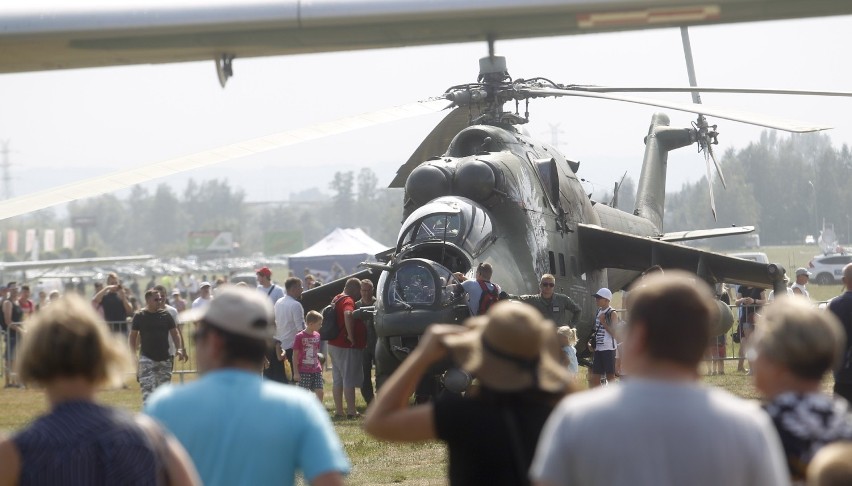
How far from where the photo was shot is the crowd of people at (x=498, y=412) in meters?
3.44

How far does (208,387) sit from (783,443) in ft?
6.05

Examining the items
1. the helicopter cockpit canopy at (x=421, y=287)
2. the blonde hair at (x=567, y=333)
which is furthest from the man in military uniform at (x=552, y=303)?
the blonde hair at (x=567, y=333)

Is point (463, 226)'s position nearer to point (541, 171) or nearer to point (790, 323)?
point (541, 171)

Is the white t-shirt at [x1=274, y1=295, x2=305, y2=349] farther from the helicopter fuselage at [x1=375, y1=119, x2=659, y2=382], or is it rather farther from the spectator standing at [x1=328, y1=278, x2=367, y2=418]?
the helicopter fuselage at [x1=375, y1=119, x2=659, y2=382]

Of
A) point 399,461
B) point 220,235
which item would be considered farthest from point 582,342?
point 220,235

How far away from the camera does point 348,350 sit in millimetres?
16875

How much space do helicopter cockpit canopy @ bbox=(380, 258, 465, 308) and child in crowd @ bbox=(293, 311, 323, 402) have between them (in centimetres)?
312

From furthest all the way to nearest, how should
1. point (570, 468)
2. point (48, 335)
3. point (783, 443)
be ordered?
1. point (783, 443)
2. point (48, 335)
3. point (570, 468)

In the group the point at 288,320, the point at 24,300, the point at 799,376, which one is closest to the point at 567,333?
the point at 288,320

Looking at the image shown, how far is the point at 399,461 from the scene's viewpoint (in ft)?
39.7

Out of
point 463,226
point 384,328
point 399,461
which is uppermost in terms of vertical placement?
point 463,226

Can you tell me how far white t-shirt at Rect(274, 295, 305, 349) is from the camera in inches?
658

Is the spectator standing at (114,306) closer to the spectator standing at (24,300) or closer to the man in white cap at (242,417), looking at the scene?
the spectator standing at (24,300)

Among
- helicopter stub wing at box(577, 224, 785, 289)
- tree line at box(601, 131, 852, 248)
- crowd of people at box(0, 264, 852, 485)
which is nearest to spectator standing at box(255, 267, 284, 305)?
helicopter stub wing at box(577, 224, 785, 289)
